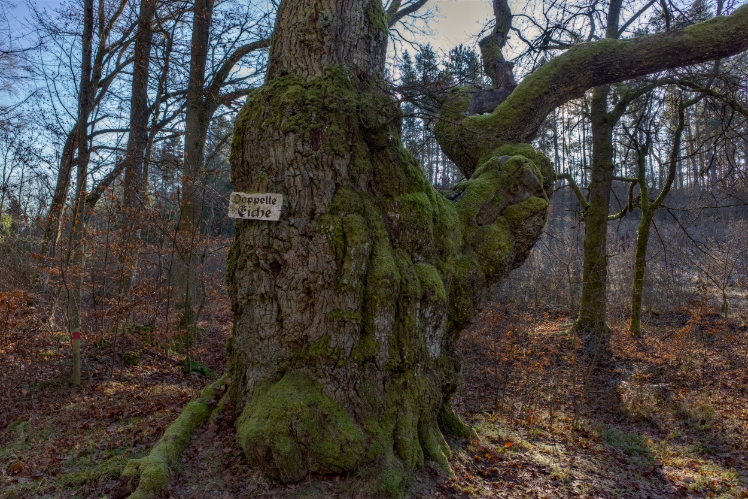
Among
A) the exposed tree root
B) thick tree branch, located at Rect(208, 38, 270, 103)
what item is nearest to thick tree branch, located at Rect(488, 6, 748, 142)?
the exposed tree root

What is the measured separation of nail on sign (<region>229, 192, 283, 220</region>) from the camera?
345 cm

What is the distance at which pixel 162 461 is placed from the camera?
321 centimetres

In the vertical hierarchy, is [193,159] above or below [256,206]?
above

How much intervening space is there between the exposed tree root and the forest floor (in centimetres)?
9

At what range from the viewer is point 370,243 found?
3.55 m

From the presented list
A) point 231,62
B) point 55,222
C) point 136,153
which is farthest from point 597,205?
point 55,222

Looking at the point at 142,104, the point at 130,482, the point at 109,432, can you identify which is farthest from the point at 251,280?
the point at 142,104

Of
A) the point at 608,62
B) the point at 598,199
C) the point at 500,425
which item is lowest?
the point at 500,425

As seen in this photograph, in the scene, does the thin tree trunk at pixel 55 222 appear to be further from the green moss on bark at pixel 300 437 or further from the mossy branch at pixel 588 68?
the mossy branch at pixel 588 68

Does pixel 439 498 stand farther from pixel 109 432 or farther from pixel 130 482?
pixel 109 432

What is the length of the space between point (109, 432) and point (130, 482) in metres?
1.49

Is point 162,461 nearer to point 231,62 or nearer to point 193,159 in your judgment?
point 193,159

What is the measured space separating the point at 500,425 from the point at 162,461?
149 inches

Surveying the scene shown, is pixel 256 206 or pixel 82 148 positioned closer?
pixel 256 206
